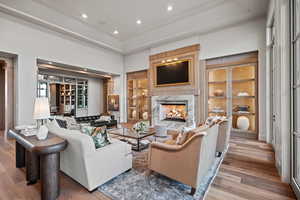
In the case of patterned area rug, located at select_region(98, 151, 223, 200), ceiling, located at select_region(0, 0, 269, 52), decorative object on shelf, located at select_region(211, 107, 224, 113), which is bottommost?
patterned area rug, located at select_region(98, 151, 223, 200)

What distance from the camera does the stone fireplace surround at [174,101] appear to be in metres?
5.08

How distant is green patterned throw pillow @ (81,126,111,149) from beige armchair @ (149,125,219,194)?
0.74m

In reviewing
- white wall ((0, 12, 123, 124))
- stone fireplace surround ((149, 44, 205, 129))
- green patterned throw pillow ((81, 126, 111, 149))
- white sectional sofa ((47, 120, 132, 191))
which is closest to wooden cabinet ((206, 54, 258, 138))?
stone fireplace surround ((149, 44, 205, 129))

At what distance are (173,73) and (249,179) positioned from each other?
4.22 m

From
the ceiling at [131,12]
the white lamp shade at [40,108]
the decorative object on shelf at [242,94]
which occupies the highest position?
the ceiling at [131,12]

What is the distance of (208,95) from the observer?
4.95 m

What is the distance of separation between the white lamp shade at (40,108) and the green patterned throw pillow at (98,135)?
29.7 inches

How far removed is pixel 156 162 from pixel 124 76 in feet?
19.4

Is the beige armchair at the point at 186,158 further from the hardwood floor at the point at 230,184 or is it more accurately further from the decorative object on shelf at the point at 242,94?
the decorative object on shelf at the point at 242,94

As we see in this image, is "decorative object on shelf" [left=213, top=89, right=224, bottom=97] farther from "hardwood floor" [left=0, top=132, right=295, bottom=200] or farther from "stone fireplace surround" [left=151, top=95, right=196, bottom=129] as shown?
"hardwood floor" [left=0, top=132, right=295, bottom=200]

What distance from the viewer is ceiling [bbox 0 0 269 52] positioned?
13.0 feet

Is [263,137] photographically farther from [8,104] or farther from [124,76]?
[8,104]

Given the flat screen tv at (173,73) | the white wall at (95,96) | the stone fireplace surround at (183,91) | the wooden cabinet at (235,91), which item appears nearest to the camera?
the wooden cabinet at (235,91)

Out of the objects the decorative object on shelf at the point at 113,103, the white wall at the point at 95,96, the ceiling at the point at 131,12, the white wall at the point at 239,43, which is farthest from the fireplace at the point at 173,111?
the white wall at the point at 95,96
